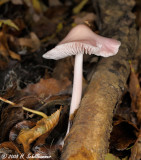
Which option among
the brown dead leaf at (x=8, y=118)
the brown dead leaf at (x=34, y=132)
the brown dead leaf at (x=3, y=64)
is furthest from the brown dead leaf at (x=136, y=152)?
the brown dead leaf at (x=3, y=64)

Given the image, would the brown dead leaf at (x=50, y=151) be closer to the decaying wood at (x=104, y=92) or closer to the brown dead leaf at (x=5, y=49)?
the decaying wood at (x=104, y=92)

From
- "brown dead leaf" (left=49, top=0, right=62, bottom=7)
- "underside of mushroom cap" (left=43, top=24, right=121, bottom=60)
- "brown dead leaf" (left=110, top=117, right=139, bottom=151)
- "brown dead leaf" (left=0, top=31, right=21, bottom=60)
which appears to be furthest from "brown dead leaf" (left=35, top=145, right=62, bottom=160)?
"brown dead leaf" (left=49, top=0, right=62, bottom=7)

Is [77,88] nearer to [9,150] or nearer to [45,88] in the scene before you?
[45,88]

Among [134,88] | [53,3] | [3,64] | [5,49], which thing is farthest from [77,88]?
[53,3]

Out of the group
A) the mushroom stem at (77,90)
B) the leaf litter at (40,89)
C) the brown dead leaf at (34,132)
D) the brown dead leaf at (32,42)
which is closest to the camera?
the brown dead leaf at (34,132)

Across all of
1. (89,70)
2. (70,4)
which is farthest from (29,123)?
(70,4)
